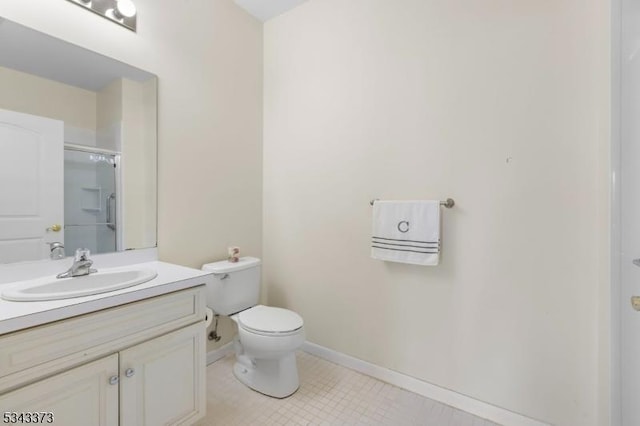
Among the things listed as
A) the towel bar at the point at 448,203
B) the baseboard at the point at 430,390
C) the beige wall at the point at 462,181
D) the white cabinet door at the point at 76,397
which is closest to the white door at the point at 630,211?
the beige wall at the point at 462,181

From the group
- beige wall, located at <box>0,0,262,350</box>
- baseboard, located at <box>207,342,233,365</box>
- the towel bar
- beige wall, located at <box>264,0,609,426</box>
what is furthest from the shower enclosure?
the towel bar

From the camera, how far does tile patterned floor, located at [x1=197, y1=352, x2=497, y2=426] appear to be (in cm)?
147

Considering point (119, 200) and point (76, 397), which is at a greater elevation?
point (119, 200)

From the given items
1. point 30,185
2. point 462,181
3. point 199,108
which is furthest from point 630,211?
point 30,185

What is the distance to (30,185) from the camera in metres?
1.27

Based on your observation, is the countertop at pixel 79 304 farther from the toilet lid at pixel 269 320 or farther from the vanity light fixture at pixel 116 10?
the vanity light fixture at pixel 116 10

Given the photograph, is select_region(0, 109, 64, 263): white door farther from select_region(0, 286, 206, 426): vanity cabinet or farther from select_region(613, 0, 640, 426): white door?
select_region(613, 0, 640, 426): white door

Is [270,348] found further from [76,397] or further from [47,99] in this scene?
[47,99]

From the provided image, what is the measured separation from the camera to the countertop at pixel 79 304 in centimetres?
84

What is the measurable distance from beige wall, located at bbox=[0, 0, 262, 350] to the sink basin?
1.17 feet

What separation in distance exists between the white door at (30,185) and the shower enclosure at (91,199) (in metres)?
0.03

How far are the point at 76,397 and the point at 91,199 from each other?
0.91m

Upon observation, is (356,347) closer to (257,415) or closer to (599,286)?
(257,415)

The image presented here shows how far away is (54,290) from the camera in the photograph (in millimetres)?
1155
